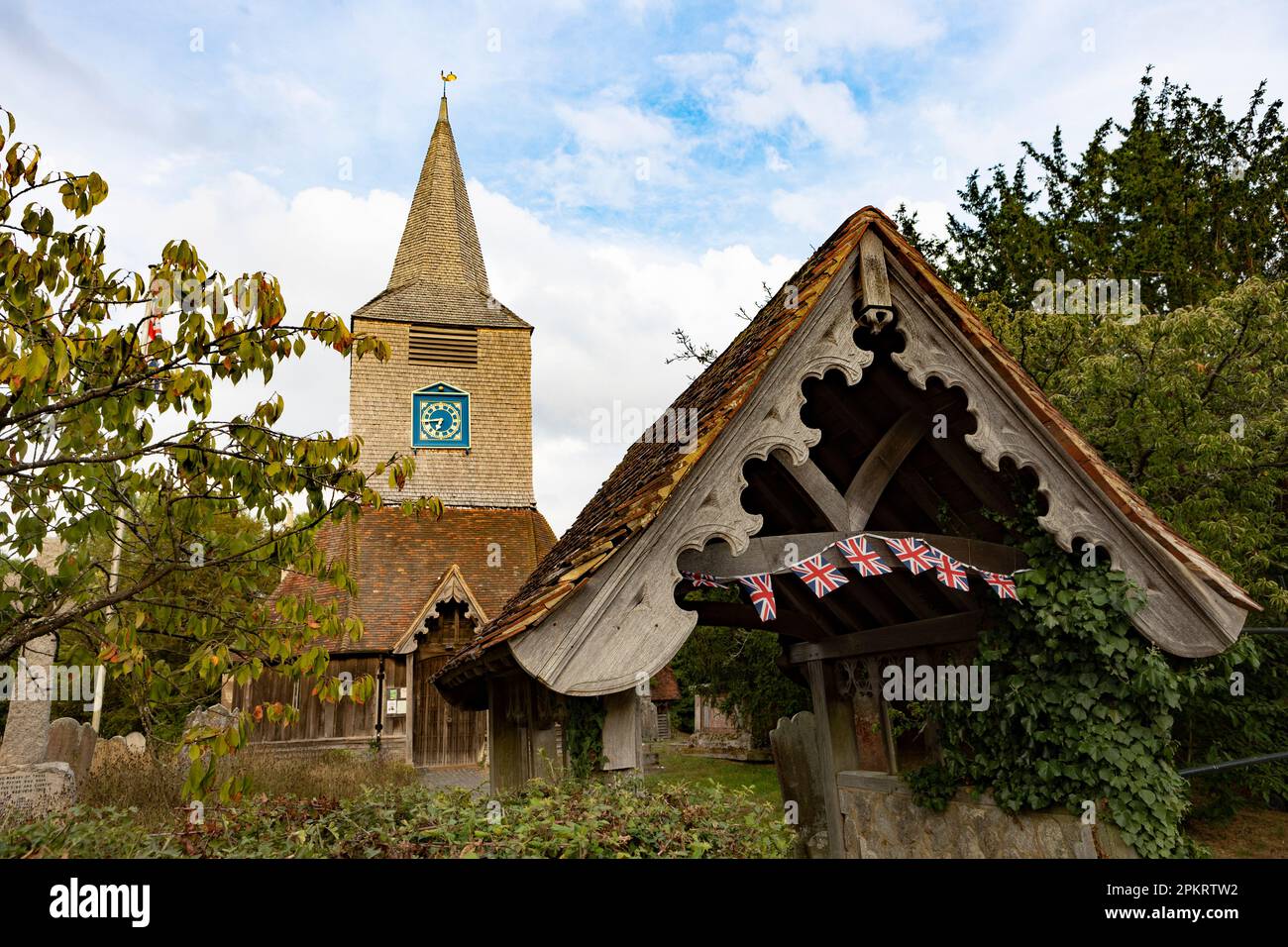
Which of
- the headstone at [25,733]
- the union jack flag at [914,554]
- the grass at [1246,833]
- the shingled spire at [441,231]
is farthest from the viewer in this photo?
the shingled spire at [441,231]

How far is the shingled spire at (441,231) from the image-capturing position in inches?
1265

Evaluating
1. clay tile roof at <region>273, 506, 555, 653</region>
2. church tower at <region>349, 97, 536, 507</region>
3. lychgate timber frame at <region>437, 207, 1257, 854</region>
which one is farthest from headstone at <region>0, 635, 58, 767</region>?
church tower at <region>349, 97, 536, 507</region>

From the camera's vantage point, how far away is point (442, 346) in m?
29.6

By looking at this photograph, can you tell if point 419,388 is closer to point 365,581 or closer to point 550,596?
point 365,581

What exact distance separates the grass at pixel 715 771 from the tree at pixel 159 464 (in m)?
15.1

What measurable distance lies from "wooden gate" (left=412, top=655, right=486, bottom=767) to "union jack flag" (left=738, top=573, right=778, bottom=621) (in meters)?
19.2

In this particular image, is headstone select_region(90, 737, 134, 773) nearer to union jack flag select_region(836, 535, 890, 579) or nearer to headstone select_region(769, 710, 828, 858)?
headstone select_region(769, 710, 828, 858)

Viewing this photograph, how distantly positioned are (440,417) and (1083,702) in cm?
2599

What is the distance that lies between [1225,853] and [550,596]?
12.9 metres

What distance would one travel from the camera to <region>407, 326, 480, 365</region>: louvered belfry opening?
29.3 meters

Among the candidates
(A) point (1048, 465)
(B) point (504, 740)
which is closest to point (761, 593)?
(A) point (1048, 465)

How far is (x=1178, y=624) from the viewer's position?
15.7ft

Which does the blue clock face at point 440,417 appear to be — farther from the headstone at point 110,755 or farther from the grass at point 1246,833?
the grass at point 1246,833

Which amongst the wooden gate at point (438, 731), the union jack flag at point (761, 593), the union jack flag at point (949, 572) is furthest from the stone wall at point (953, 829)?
the wooden gate at point (438, 731)
